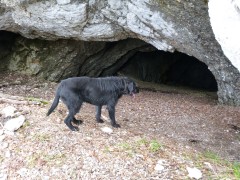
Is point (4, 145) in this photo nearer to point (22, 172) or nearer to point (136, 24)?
point (22, 172)

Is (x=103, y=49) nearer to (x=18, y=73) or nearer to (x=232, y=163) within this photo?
(x=18, y=73)

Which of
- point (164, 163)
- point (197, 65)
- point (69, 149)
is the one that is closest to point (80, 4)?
point (69, 149)

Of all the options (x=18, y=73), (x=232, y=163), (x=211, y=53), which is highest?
(x=211, y=53)

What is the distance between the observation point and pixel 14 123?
6109 mm

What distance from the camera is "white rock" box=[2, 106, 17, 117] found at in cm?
642

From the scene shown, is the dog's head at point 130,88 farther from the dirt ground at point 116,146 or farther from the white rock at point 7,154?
the white rock at point 7,154

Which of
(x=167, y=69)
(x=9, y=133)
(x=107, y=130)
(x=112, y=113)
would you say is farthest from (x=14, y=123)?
(x=167, y=69)

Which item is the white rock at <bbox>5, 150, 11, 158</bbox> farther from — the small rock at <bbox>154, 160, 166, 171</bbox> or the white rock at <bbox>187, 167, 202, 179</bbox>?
the white rock at <bbox>187, 167, 202, 179</bbox>

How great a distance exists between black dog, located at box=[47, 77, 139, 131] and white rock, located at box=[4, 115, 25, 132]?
0.50 metres

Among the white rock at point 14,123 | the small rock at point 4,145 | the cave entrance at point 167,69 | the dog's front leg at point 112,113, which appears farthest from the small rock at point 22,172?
the cave entrance at point 167,69

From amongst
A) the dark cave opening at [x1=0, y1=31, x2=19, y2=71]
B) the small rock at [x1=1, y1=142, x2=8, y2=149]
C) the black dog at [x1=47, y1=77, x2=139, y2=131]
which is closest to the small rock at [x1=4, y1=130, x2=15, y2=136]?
the small rock at [x1=1, y1=142, x2=8, y2=149]

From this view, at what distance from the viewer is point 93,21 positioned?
8.96 metres

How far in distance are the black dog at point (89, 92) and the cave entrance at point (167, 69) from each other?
27.2 feet

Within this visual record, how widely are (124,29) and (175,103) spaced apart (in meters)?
2.63
